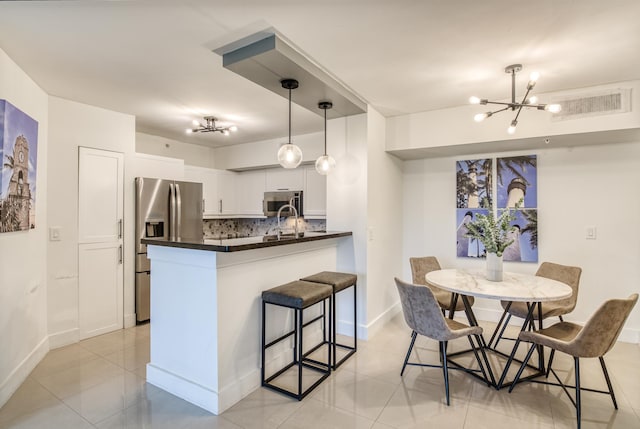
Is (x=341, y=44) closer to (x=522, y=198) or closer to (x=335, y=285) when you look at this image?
(x=335, y=285)

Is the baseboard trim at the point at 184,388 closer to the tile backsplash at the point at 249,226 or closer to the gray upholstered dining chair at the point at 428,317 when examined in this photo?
the gray upholstered dining chair at the point at 428,317

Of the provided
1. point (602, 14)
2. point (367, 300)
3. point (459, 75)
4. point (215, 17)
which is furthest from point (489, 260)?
point (215, 17)

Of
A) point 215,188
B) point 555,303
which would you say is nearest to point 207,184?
point 215,188

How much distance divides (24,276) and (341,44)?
119 inches

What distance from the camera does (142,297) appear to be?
376cm

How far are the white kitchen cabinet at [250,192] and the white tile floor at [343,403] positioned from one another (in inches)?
→ 117

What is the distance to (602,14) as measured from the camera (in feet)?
6.13

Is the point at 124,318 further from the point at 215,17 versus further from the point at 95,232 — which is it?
the point at 215,17

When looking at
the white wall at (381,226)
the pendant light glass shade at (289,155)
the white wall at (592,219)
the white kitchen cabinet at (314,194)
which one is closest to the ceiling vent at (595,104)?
the white wall at (592,219)

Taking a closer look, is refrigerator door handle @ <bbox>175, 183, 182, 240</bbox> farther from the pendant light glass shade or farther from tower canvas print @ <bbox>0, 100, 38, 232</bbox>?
the pendant light glass shade

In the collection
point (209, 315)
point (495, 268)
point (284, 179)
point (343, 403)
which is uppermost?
point (284, 179)

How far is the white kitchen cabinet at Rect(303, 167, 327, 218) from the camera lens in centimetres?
470

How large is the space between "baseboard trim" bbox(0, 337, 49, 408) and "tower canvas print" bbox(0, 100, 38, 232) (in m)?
1.04

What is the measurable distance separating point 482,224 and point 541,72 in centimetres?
132
